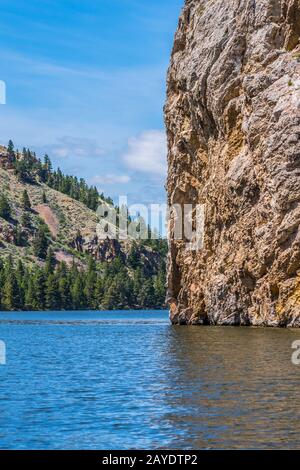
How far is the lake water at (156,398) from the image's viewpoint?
26.1 m

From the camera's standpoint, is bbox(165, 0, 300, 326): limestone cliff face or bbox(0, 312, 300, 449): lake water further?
bbox(165, 0, 300, 326): limestone cliff face

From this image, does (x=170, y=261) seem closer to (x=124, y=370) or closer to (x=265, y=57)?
(x=265, y=57)

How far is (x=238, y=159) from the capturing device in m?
81.2

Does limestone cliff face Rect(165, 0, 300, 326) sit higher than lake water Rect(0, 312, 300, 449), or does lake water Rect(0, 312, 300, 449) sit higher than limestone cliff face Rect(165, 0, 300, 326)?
limestone cliff face Rect(165, 0, 300, 326)

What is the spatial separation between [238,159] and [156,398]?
164 ft

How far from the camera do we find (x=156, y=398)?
1350 inches

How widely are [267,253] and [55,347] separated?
2168cm

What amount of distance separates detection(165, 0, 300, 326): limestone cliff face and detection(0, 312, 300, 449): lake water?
52.5 ft

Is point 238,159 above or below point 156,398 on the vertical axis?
above

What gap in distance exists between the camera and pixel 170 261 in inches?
4026

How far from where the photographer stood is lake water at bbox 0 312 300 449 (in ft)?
85.6

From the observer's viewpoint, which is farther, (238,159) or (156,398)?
(238,159)

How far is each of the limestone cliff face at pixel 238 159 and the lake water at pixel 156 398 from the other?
52.5ft

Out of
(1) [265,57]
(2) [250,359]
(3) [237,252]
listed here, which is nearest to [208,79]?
(1) [265,57]
